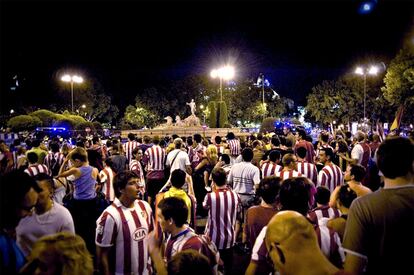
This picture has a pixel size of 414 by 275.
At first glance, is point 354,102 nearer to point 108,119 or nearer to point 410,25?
point 410,25

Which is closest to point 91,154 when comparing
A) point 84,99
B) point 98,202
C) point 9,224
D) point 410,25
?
point 98,202

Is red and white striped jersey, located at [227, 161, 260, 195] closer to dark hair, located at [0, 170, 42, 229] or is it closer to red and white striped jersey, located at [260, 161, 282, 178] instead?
red and white striped jersey, located at [260, 161, 282, 178]

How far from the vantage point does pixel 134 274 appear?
4289 mm

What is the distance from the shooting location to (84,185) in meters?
7.14

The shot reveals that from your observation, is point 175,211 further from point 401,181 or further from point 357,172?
point 357,172

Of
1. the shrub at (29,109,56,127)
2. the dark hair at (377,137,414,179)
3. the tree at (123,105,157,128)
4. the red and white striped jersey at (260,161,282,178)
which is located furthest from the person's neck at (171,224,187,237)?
the tree at (123,105,157,128)

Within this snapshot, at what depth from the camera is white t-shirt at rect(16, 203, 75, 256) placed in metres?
4.04

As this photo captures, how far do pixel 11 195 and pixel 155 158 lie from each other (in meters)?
7.94

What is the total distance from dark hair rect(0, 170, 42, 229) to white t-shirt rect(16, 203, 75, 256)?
3.27ft

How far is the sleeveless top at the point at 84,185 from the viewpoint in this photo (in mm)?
7094

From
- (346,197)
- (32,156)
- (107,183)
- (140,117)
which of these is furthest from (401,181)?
(140,117)

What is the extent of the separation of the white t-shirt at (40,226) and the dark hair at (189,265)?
2318mm

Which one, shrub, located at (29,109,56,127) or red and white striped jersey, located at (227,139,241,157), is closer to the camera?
red and white striped jersey, located at (227,139,241,157)

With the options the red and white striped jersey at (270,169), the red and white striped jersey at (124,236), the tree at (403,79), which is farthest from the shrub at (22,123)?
the tree at (403,79)
